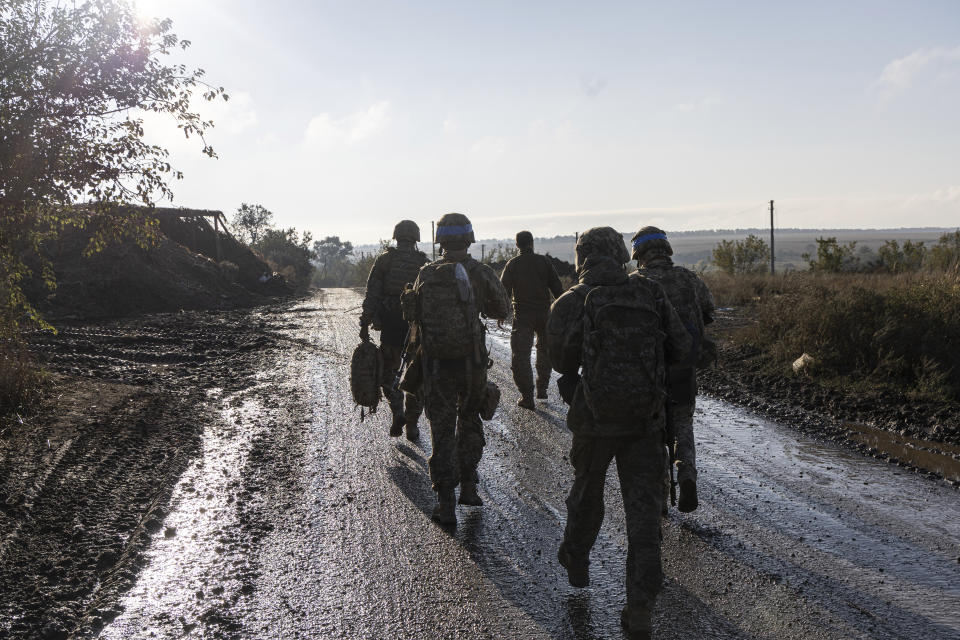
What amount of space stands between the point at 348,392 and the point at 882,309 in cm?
827

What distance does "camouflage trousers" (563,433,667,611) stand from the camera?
339cm

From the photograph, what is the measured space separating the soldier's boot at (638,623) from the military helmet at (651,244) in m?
2.36

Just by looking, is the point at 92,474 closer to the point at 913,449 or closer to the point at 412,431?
the point at 412,431

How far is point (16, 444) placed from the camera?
650cm

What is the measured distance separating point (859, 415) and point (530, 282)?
421cm

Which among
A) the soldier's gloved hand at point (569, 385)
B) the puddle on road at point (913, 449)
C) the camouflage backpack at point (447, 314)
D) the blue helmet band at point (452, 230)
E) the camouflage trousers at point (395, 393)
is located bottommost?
the puddle on road at point (913, 449)

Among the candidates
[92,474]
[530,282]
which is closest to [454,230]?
[530,282]

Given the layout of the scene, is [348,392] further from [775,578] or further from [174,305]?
[174,305]

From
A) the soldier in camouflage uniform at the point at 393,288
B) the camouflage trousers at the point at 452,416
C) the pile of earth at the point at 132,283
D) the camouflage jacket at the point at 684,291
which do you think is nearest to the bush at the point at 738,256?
the pile of earth at the point at 132,283

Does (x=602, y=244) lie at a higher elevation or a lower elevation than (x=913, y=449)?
higher

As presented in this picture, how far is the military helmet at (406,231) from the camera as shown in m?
6.64

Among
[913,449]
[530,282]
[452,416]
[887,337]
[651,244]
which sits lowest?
[913,449]

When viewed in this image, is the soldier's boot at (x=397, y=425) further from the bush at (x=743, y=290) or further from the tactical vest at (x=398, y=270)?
the bush at (x=743, y=290)

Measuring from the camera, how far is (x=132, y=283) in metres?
24.4
